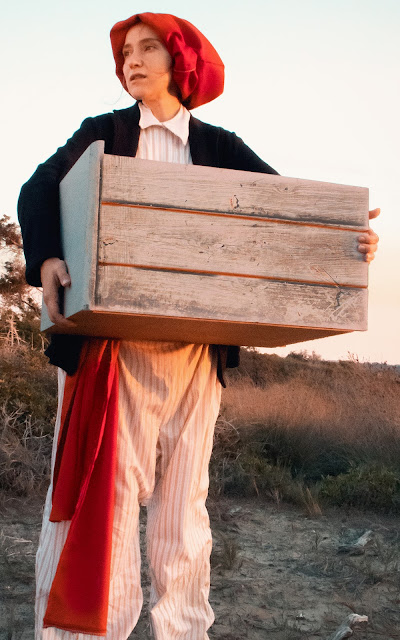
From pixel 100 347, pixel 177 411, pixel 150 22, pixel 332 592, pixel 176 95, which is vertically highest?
pixel 150 22

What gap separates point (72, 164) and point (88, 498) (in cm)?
94

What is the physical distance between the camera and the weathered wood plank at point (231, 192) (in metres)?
1.57

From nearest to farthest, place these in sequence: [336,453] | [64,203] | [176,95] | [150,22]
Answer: [64,203] → [150,22] → [176,95] → [336,453]

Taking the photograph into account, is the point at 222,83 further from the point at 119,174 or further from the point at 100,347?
the point at 100,347

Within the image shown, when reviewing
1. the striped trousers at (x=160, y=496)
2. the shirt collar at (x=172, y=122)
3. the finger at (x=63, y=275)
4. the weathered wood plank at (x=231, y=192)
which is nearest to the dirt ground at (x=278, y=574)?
the striped trousers at (x=160, y=496)

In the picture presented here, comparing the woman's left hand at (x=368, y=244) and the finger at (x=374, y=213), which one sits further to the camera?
the finger at (x=374, y=213)

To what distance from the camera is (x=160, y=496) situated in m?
1.99

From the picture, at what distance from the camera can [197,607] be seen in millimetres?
2041

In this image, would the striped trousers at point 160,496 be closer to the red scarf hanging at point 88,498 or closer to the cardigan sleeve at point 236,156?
the red scarf hanging at point 88,498

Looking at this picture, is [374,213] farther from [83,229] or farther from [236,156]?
[83,229]

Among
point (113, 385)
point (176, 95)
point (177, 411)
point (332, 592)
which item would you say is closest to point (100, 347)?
point (113, 385)

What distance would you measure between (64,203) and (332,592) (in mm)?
2367

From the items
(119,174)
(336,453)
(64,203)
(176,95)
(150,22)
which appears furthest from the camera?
(336,453)

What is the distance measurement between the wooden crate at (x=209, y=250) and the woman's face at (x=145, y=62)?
479 millimetres
